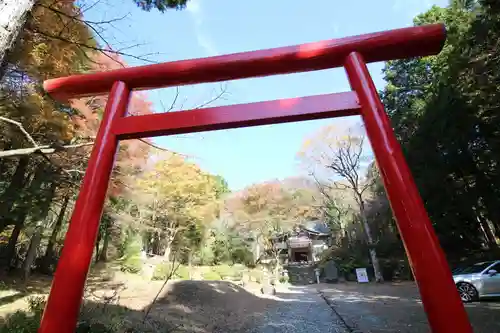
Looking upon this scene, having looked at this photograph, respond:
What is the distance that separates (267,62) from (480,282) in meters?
9.28

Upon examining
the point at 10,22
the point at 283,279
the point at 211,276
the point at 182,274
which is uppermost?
the point at 10,22

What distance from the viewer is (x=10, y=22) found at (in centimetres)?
204

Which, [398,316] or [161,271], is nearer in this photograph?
[398,316]

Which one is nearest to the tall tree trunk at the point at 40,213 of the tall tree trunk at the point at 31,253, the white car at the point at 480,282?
the tall tree trunk at the point at 31,253

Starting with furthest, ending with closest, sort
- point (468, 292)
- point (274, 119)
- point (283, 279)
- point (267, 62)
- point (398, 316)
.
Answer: point (283, 279), point (468, 292), point (398, 316), point (267, 62), point (274, 119)

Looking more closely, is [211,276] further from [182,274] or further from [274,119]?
[274,119]

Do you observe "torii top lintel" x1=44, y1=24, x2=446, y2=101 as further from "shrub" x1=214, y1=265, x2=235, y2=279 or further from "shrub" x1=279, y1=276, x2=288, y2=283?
"shrub" x1=279, y1=276, x2=288, y2=283

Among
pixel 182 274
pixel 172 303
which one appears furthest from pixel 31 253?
pixel 182 274

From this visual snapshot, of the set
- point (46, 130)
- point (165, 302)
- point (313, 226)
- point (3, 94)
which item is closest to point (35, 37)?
point (3, 94)

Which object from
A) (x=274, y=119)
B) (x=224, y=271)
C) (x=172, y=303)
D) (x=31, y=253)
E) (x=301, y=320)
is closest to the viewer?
(x=274, y=119)

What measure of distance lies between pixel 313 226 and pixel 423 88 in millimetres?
17292

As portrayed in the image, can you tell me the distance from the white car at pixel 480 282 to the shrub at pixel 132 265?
1372 cm

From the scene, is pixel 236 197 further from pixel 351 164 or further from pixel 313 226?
pixel 313 226

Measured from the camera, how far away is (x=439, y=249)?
1.12m
